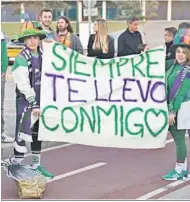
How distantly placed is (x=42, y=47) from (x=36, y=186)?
137cm

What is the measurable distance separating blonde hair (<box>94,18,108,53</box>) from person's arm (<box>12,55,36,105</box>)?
2135mm

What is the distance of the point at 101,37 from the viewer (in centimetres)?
748

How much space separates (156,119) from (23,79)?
137 cm

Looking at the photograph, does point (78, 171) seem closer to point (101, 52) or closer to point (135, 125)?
point (135, 125)

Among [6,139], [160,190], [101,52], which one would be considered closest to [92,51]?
[101,52]

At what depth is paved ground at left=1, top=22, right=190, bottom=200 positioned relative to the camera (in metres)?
5.37

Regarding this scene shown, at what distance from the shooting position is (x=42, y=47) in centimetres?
545

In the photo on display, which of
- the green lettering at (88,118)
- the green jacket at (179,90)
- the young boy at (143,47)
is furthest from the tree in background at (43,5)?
the green lettering at (88,118)

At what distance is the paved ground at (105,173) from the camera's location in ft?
17.6

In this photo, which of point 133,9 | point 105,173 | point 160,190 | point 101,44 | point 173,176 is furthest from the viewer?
point 133,9

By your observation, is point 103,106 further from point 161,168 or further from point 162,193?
point 161,168

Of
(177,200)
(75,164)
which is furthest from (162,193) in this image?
(75,164)

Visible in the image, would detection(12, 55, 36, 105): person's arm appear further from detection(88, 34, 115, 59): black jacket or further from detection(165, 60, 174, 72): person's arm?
detection(88, 34, 115, 59): black jacket

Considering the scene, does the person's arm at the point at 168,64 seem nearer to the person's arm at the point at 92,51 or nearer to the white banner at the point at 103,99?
the white banner at the point at 103,99
